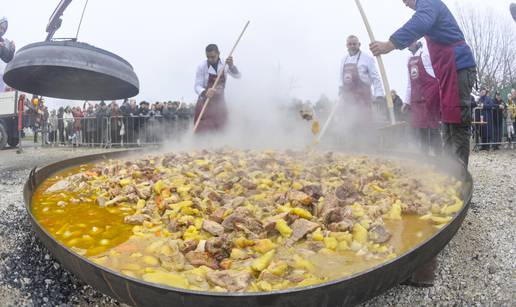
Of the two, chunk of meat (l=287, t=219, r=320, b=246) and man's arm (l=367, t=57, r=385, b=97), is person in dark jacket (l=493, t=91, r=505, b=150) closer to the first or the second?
man's arm (l=367, t=57, r=385, b=97)

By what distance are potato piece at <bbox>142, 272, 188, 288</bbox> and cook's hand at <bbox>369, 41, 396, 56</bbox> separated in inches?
109

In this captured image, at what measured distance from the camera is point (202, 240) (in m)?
2.00

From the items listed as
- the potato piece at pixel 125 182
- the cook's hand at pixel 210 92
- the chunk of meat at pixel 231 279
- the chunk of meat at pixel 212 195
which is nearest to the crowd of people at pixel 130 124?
the cook's hand at pixel 210 92

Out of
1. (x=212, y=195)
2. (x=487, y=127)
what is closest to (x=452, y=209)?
(x=212, y=195)

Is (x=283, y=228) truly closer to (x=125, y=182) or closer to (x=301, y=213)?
(x=301, y=213)

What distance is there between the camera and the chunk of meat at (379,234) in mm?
2027

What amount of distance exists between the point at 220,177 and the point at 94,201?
3.13 feet

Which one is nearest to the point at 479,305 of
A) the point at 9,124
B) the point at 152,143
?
the point at 152,143

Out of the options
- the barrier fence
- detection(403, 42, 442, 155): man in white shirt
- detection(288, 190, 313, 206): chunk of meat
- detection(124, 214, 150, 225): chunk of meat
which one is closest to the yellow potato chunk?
detection(288, 190, 313, 206): chunk of meat

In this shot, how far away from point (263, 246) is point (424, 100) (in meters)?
4.48

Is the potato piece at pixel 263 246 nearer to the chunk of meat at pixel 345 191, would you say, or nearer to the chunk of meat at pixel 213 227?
the chunk of meat at pixel 213 227

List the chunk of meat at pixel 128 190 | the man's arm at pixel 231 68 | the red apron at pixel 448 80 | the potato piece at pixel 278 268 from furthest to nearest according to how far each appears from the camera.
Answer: the man's arm at pixel 231 68 < the red apron at pixel 448 80 < the chunk of meat at pixel 128 190 < the potato piece at pixel 278 268

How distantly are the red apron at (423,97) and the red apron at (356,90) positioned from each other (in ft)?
2.53

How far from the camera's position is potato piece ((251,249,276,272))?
5.64 ft
